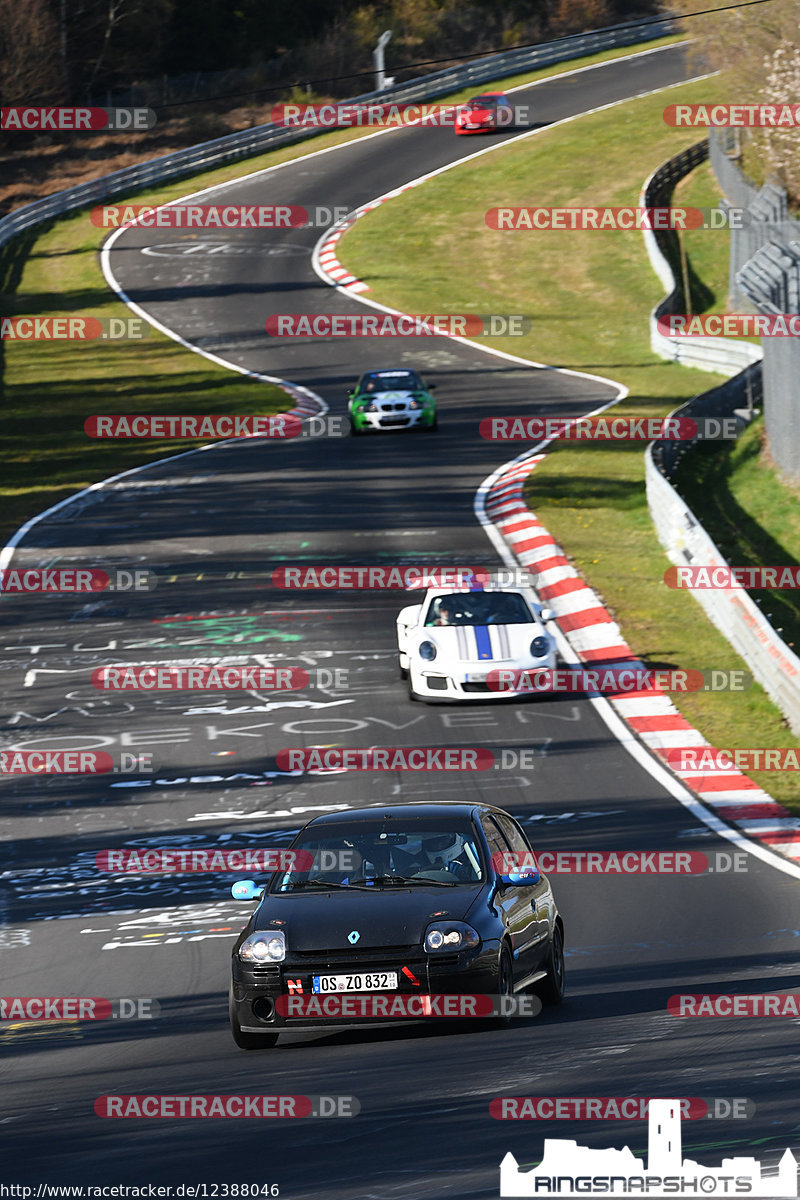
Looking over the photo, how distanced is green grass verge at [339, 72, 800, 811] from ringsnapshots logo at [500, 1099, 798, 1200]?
9643 mm

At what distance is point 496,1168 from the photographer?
667cm

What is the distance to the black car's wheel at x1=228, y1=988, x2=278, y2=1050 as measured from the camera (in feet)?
30.5

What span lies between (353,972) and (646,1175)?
2.96 metres

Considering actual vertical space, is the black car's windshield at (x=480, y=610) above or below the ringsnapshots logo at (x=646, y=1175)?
below

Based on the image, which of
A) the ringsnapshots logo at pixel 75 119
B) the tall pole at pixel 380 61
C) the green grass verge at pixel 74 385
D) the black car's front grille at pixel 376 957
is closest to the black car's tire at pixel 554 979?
the black car's front grille at pixel 376 957

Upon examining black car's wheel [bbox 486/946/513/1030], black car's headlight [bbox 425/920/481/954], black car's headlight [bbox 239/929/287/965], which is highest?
black car's headlight [bbox 425/920/481/954]

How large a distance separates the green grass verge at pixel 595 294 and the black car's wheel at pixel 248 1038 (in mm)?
7715

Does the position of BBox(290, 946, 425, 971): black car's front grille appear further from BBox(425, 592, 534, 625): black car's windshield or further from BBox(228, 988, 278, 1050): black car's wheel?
BBox(425, 592, 534, 625): black car's windshield

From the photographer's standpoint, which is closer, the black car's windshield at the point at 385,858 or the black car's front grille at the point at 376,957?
the black car's front grille at the point at 376,957

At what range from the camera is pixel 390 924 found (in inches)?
361

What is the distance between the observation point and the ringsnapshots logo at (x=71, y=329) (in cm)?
4869

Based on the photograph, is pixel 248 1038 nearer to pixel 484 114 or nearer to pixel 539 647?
pixel 539 647

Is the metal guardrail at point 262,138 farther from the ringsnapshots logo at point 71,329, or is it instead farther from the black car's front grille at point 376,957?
the black car's front grille at point 376,957

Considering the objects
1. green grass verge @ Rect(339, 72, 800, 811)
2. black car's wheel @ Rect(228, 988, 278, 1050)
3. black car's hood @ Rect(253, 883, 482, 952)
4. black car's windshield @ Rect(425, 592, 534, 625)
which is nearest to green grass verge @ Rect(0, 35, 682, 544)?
green grass verge @ Rect(339, 72, 800, 811)
